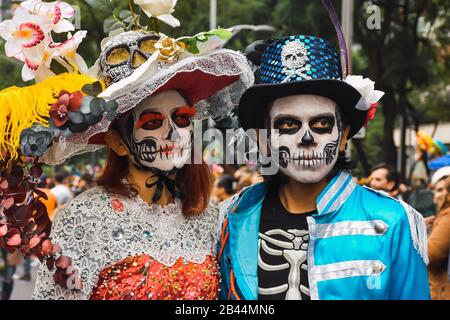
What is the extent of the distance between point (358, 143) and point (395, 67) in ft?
5.80

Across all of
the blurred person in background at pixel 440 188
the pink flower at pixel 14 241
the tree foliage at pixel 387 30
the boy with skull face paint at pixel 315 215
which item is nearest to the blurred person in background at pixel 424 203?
the blurred person in background at pixel 440 188

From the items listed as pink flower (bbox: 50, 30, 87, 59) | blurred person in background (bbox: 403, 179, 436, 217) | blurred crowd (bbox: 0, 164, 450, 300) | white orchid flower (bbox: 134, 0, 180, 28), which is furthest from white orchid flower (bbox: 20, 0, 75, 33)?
blurred person in background (bbox: 403, 179, 436, 217)

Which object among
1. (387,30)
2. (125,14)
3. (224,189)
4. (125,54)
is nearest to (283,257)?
(125,54)

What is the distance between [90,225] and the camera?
3422 mm

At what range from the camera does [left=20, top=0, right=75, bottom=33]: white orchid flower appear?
11.0 ft

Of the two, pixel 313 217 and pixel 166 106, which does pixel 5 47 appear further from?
pixel 313 217

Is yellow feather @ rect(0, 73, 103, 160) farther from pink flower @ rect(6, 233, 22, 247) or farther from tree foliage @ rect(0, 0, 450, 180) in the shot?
tree foliage @ rect(0, 0, 450, 180)

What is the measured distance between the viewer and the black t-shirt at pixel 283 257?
349 cm

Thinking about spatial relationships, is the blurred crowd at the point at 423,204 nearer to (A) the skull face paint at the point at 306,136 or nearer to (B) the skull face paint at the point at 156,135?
(B) the skull face paint at the point at 156,135

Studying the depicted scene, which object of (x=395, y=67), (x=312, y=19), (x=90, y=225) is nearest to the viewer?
(x=90, y=225)

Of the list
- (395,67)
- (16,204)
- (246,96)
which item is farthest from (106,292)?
(395,67)

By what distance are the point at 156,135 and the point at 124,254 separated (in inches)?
21.2

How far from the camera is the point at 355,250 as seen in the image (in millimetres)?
3428

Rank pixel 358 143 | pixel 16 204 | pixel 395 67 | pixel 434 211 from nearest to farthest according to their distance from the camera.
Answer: pixel 16 204
pixel 434 211
pixel 395 67
pixel 358 143
